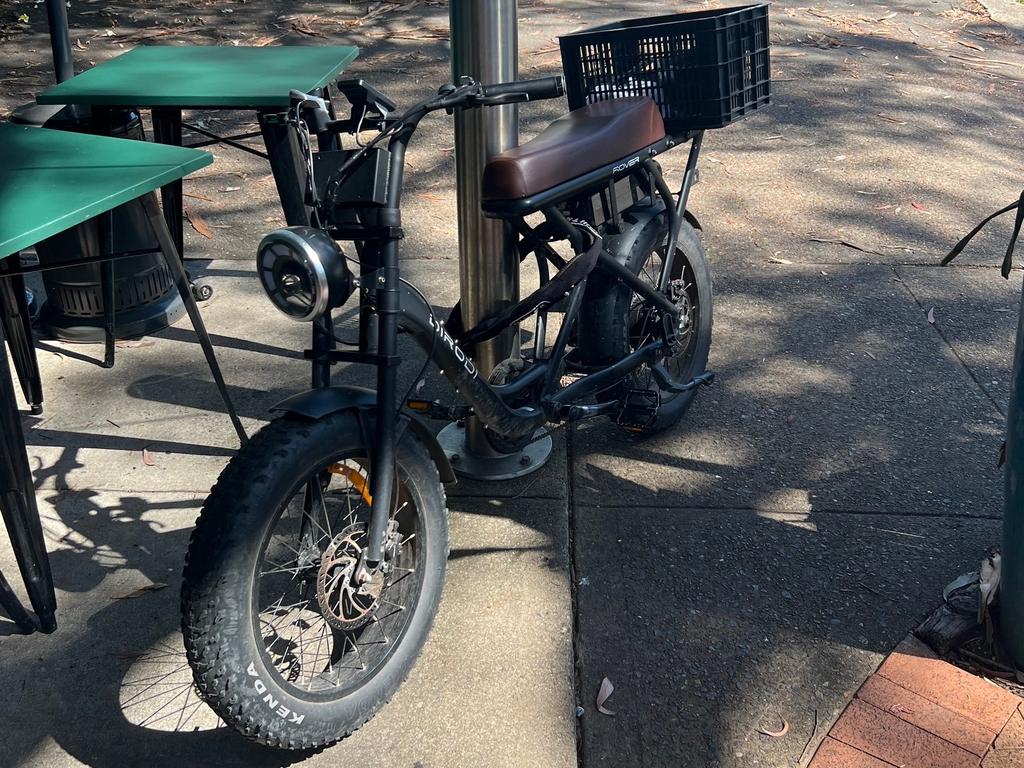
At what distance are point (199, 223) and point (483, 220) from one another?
2.75 m

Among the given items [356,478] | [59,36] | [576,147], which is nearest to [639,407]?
[576,147]

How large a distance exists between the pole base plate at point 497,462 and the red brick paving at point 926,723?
4.42 ft

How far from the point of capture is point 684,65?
336 centimetres

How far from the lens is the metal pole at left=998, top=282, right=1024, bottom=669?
2.52 meters

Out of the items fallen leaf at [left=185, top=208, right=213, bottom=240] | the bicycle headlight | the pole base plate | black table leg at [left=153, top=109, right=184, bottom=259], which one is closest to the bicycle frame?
the bicycle headlight

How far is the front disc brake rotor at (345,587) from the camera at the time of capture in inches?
97.3

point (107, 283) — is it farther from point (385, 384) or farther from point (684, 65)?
point (684, 65)

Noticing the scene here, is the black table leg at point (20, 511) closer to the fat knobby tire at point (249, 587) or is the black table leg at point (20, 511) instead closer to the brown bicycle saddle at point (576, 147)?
the fat knobby tire at point (249, 587)

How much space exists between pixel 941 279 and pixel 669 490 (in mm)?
2301

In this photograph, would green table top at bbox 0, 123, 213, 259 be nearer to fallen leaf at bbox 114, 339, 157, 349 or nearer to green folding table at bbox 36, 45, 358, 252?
green folding table at bbox 36, 45, 358, 252

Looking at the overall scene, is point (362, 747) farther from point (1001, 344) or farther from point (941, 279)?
point (941, 279)

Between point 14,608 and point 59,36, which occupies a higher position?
point 59,36

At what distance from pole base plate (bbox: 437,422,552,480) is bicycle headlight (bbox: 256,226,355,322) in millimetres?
1351

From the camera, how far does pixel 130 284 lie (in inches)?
173
